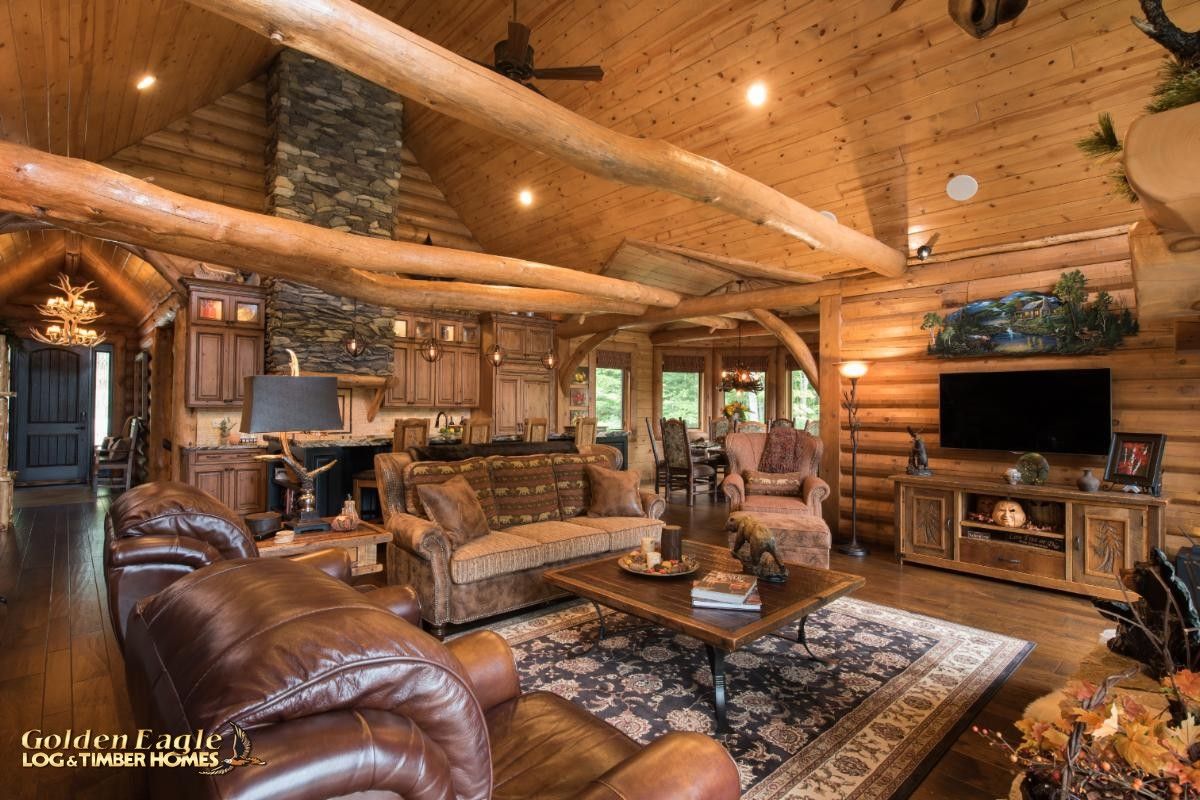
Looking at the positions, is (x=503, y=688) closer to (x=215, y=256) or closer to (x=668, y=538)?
(x=668, y=538)

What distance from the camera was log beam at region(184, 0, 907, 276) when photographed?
6.79 ft

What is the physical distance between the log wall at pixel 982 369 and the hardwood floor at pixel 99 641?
913 mm

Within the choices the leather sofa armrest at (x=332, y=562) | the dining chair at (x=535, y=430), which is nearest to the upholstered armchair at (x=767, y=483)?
the leather sofa armrest at (x=332, y=562)

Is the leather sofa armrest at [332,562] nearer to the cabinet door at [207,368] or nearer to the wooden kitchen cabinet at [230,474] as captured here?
the wooden kitchen cabinet at [230,474]

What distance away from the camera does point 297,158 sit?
6.59m

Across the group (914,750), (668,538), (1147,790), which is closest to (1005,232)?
(668,538)

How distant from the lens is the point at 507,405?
8.74 meters

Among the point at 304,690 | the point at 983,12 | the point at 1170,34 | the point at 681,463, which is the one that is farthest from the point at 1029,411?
the point at 304,690

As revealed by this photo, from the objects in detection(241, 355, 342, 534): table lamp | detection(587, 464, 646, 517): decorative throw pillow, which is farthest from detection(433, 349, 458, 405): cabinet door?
detection(241, 355, 342, 534): table lamp

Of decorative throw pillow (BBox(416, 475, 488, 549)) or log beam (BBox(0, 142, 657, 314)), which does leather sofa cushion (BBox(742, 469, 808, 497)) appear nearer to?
log beam (BBox(0, 142, 657, 314))

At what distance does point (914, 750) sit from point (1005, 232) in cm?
421

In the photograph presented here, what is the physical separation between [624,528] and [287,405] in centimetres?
235

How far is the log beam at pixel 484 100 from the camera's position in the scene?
207cm

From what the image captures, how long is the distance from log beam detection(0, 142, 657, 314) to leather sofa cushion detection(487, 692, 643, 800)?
3318 millimetres
